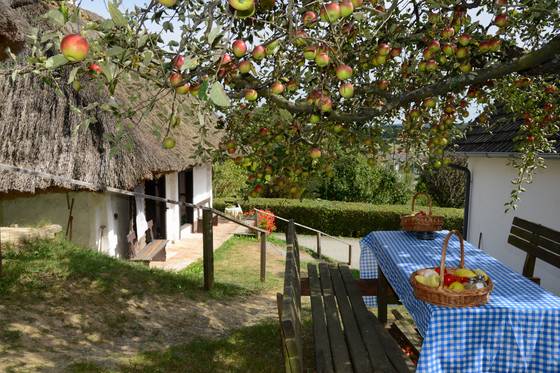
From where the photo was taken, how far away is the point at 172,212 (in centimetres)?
1052

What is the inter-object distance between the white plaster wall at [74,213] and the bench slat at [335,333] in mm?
4451

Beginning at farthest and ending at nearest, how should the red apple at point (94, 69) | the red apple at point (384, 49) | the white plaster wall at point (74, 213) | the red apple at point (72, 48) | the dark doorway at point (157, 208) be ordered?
1. the dark doorway at point (157, 208)
2. the white plaster wall at point (74, 213)
3. the red apple at point (384, 49)
4. the red apple at point (94, 69)
5. the red apple at point (72, 48)

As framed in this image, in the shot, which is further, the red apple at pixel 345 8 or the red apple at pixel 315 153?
the red apple at pixel 315 153

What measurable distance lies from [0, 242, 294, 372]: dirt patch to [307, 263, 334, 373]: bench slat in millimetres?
1262

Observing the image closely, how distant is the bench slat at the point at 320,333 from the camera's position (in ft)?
8.58

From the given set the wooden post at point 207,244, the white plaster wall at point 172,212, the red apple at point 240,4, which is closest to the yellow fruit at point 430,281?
the red apple at point 240,4

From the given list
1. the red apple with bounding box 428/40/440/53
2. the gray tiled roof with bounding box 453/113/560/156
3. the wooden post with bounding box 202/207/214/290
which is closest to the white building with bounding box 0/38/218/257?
the wooden post with bounding box 202/207/214/290

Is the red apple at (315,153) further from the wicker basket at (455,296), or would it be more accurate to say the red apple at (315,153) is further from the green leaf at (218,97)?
the green leaf at (218,97)

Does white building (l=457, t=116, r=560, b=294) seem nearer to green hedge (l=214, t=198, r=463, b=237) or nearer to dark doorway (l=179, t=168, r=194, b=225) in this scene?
green hedge (l=214, t=198, r=463, b=237)

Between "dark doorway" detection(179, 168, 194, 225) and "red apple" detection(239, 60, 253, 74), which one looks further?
"dark doorway" detection(179, 168, 194, 225)

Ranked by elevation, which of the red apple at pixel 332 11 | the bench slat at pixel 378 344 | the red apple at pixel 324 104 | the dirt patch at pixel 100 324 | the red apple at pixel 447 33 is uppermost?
the red apple at pixel 447 33

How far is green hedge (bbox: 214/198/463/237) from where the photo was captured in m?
15.0

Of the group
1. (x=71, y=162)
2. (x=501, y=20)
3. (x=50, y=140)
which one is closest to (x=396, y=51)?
(x=501, y=20)

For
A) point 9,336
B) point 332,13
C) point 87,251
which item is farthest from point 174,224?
point 332,13
